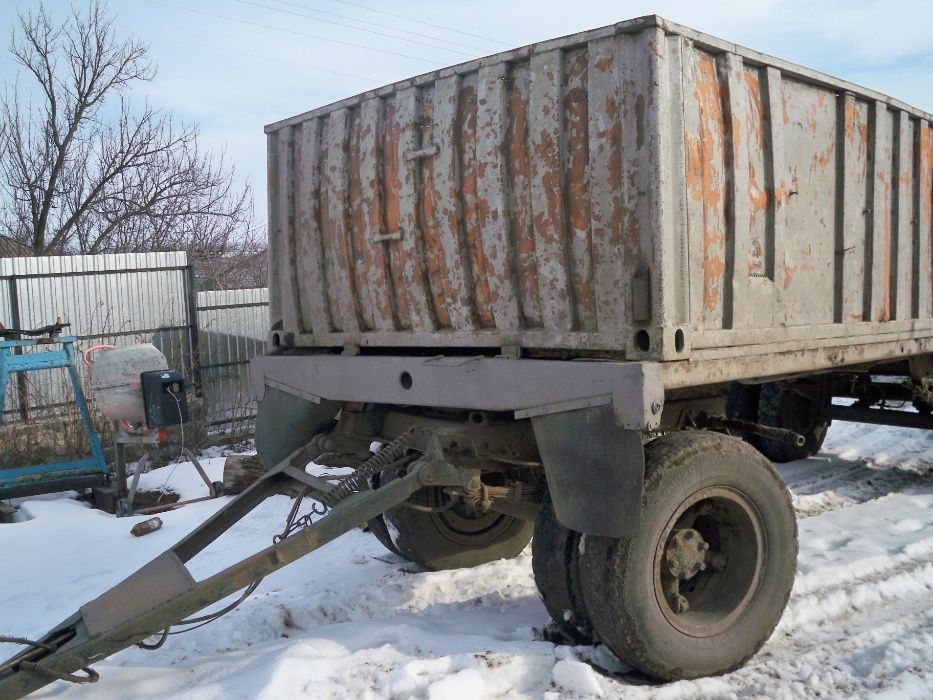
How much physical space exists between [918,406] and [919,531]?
2023 mm

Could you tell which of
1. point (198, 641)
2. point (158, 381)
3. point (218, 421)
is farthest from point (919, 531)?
point (218, 421)

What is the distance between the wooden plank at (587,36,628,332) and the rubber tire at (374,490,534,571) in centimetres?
197

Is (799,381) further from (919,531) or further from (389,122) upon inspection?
(389,122)

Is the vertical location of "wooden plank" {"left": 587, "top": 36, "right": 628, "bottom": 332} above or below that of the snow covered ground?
above

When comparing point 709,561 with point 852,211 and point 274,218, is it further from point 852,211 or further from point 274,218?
point 274,218


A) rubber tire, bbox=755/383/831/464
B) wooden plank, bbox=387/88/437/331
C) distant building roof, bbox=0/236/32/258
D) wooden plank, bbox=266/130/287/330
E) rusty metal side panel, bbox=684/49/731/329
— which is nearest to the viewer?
rusty metal side panel, bbox=684/49/731/329

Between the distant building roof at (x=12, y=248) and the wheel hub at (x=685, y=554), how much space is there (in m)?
17.4

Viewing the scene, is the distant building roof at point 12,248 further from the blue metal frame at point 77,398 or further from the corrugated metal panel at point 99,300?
the blue metal frame at point 77,398

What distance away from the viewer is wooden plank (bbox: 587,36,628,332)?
3.46 metres

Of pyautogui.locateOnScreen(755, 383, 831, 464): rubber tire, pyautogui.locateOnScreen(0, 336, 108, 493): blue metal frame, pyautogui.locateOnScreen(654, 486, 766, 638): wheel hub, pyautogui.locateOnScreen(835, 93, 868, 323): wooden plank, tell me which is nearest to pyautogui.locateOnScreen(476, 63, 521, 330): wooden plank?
pyautogui.locateOnScreen(654, 486, 766, 638): wheel hub

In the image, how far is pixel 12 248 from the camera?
58.2 ft

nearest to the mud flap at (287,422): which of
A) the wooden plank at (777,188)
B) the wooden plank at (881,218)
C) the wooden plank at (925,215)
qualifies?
the wooden plank at (777,188)

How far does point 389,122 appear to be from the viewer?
14.4 ft

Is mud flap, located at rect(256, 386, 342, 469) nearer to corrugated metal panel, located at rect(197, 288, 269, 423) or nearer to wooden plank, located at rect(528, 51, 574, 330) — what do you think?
wooden plank, located at rect(528, 51, 574, 330)
